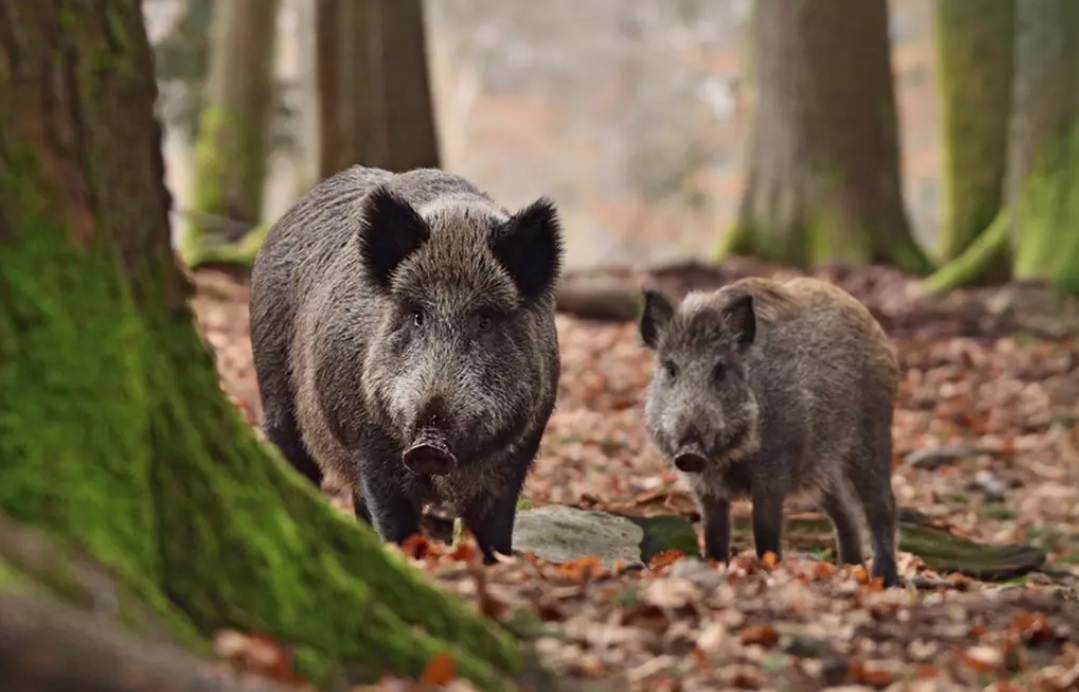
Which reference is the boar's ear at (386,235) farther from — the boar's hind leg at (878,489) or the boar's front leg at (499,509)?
the boar's hind leg at (878,489)

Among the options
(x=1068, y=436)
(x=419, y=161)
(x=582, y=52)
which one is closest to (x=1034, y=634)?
(x=1068, y=436)

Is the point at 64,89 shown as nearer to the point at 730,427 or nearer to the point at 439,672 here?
the point at 439,672

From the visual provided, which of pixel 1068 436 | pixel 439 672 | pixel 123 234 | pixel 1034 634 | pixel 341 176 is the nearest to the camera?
pixel 439 672

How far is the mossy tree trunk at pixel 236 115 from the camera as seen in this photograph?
2312cm

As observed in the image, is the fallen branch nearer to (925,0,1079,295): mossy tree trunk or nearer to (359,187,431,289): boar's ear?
(925,0,1079,295): mossy tree trunk

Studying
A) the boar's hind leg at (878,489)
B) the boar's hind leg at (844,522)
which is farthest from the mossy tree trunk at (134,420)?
the boar's hind leg at (844,522)

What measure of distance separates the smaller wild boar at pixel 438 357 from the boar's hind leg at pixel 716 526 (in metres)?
1.40

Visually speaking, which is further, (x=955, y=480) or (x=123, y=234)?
(x=955, y=480)

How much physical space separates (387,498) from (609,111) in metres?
40.8

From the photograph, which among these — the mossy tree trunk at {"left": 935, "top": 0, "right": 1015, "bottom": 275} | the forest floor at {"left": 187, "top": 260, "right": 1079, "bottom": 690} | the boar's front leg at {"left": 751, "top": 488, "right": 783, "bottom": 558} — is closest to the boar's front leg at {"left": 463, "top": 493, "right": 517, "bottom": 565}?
the forest floor at {"left": 187, "top": 260, "right": 1079, "bottom": 690}

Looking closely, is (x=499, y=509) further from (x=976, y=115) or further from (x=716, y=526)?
(x=976, y=115)

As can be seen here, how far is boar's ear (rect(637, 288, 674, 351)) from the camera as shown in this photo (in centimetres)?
870

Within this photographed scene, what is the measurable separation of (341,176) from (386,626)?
4513 mm

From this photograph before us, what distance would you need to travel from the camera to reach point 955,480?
454 inches
